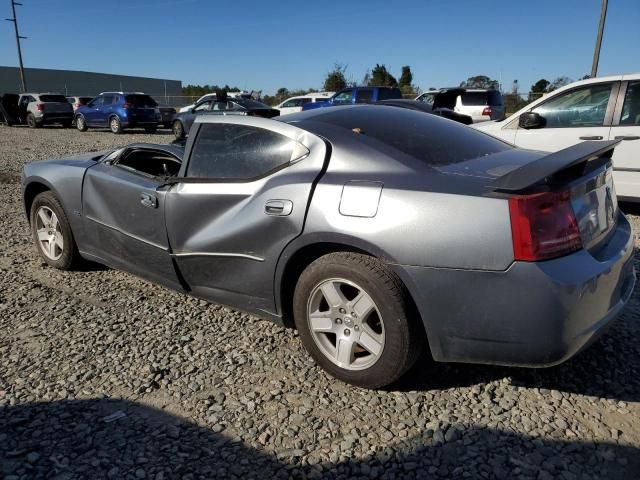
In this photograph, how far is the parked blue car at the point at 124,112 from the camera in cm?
2034

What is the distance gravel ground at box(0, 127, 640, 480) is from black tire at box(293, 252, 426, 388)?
0.14 meters

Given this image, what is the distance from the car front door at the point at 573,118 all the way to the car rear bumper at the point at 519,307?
4271mm

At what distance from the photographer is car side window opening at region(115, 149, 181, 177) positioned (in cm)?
404

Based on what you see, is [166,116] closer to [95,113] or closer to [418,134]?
[95,113]

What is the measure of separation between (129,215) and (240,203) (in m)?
1.11

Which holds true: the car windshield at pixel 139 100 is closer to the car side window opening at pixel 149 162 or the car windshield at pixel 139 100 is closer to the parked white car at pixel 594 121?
the parked white car at pixel 594 121

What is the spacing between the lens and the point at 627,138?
231 inches

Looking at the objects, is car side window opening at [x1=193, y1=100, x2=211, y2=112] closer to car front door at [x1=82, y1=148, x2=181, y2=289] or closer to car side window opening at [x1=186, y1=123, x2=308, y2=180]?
car front door at [x1=82, y1=148, x2=181, y2=289]

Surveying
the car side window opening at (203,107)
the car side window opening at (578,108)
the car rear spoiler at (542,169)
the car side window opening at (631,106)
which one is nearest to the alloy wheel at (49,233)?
the car rear spoiler at (542,169)

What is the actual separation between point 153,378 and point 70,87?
66.0 meters

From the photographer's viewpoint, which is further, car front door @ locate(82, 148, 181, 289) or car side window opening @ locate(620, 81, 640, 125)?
car side window opening @ locate(620, 81, 640, 125)

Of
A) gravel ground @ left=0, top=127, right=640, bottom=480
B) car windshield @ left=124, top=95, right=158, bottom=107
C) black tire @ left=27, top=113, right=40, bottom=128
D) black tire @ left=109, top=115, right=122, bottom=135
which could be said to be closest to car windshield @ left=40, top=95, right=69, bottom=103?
black tire @ left=27, top=113, right=40, bottom=128

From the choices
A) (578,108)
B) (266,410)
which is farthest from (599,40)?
(266,410)

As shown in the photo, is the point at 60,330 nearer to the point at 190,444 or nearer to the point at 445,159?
the point at 190,444
